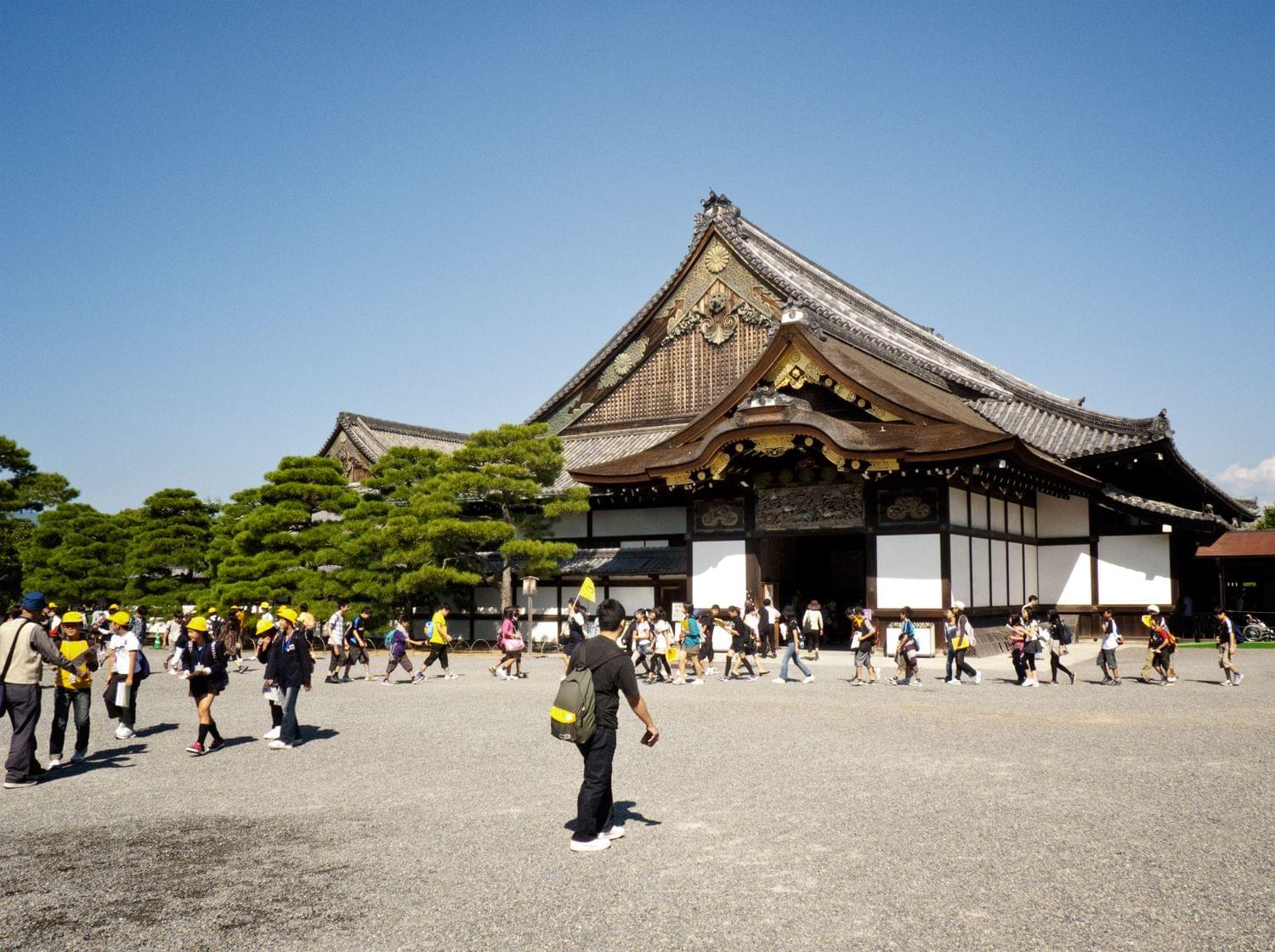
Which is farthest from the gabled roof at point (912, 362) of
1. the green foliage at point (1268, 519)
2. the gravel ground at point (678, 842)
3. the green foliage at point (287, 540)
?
the green foliage at point (1268, 519)

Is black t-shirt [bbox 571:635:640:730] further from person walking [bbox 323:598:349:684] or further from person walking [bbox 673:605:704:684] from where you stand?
person walking [bbox 323:598:349:684]

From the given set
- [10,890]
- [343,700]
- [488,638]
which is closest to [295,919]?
[10,890]

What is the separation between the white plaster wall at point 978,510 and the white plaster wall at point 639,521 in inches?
344

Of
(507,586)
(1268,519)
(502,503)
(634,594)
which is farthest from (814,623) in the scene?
(1268,519)

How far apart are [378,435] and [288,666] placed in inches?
1576

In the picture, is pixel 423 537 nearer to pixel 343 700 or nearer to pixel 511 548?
pixel 511 548

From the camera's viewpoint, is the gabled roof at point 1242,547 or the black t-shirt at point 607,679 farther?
the gabled roof at point 1242,547

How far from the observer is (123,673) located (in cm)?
1423

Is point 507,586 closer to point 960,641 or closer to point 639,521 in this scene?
point 639,521

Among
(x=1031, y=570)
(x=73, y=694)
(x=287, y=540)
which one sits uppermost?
(x=287, y=540)

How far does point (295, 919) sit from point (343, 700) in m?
13.0

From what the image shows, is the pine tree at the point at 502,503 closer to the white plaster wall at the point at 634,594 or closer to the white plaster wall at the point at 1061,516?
the white plaster wall at the point at 634,594

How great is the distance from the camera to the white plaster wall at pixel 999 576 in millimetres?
29328

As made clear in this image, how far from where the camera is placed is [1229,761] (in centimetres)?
1114
